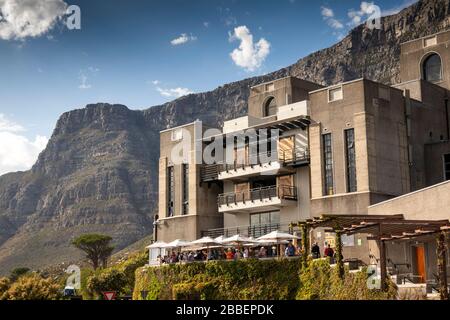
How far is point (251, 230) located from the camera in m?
54.0

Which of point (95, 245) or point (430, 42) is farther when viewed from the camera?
point (95, 245)

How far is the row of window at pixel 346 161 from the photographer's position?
4697 centimetres

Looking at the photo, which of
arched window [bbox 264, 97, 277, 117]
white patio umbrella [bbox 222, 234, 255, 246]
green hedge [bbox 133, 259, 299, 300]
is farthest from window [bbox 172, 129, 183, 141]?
white patio umbrella [bbox 222, 234, 255, 246]

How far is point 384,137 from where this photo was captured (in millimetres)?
47375

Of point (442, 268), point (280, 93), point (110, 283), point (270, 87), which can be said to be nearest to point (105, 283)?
point (110, 283)

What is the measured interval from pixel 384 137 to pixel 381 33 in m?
131

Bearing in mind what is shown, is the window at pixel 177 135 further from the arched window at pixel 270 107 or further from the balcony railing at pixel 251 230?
the balcony railing at pixel 251 230

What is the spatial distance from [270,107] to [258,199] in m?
10.4

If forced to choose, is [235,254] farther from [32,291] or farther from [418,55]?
[418,55]

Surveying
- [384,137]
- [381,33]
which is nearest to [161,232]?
[384,137]

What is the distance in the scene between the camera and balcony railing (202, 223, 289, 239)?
171 ft

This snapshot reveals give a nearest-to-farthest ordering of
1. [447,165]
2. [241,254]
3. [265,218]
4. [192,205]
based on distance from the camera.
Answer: [241,254], [447,165], [265,218], [192,205]

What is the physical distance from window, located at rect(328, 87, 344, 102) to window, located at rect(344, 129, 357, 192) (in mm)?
2479

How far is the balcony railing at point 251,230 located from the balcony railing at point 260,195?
6.93ft
